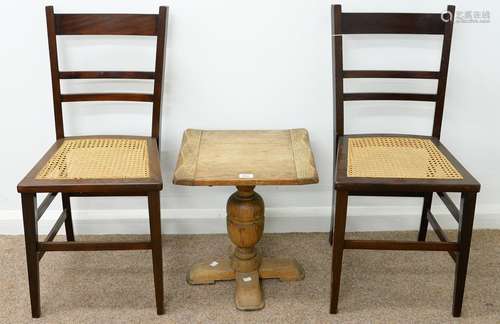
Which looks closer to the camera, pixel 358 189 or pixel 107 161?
pixel 358 189

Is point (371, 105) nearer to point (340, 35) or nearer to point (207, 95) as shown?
point (340, 35)

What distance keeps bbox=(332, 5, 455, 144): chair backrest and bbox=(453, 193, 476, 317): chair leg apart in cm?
47

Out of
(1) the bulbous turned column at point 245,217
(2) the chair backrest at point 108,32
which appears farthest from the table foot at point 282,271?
(2) the chair backrest at point 108,32

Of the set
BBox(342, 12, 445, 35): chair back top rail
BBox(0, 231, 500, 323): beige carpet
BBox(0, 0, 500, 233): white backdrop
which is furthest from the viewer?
BBox(0, 0, 500, 233): white backdrop

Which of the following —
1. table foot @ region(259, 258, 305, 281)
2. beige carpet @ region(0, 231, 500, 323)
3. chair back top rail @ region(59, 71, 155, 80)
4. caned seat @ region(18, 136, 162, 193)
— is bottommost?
beige carpet @ region(0, 231, 500, 323)

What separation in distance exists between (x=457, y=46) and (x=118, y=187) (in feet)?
4.71

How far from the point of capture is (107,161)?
2.01m

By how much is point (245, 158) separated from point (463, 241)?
0.77 m

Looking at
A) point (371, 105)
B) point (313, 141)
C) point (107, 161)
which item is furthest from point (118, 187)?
point (371, 105)

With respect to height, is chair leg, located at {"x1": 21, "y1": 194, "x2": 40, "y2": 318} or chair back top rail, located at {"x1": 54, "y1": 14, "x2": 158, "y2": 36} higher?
chair back top rail, located at {"x1": 54, "y1": 14, "x2": 158, "y2": 36}

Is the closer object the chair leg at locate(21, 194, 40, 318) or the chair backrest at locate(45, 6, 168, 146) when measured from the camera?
the chair leg at locate(21, 194, 40, 318)

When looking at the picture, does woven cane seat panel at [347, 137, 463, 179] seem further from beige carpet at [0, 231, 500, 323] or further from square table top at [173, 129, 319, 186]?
beige carpet at [0, 231, 500, 323]

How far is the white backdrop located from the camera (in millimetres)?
2246


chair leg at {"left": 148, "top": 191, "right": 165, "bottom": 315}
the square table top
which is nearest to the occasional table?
the square table top
